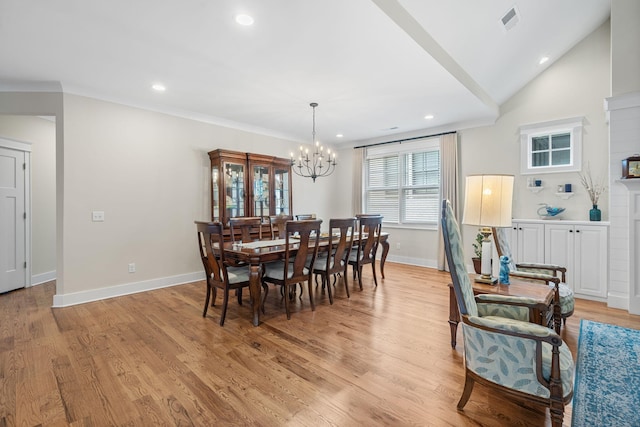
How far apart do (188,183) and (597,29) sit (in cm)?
629

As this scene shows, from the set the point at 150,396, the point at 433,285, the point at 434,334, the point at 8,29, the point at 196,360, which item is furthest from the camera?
the point at 433,285

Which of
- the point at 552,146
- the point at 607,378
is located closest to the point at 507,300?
the point at 607,378

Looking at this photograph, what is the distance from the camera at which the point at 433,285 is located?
4.42m

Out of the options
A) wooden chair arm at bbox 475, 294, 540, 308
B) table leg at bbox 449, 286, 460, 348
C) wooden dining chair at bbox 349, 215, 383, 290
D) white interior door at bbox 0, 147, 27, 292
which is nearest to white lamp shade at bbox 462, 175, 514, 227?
wooden chair arm at bbox 475, 294, 540, 308

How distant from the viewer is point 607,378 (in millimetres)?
2039

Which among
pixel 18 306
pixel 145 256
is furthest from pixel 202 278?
pixel 18 306

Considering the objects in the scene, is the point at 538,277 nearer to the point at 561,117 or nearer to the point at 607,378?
the point at 607,378

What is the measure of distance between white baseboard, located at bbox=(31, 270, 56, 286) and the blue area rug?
6.62 metres

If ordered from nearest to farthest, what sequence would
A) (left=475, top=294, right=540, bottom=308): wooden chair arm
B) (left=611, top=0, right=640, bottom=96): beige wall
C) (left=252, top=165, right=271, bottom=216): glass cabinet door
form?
1. (left=475, top=294, right=540, bottom=308): wooden chair arm
2. (left=611, top=0, right=640, bottom=96): beige wall
3. (left=252, top=165, right=271, bottom=216): glass cabinet door

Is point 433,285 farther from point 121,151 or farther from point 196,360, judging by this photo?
point 121,151

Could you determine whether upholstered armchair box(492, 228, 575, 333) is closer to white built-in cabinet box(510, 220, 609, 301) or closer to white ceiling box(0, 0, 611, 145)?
white built-in cabinet box(510, 220, 609, 301)

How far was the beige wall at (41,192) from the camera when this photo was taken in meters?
4.59

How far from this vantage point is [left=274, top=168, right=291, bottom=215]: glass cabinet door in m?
5.53

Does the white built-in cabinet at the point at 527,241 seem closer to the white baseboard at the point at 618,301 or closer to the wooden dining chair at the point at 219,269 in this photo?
the white baseboard at the point at 618,301
